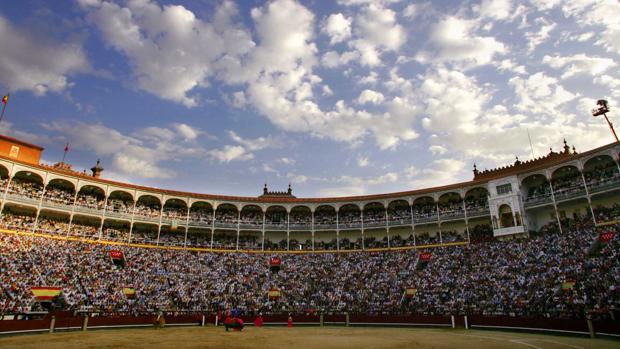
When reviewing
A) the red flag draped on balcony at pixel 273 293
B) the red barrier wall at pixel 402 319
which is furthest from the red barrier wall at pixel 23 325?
the red barrier wall at pixel 402 319

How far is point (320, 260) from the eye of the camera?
46312 mm

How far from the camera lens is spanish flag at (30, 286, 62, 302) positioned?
2919cm

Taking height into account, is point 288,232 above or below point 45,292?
above

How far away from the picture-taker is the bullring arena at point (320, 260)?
25.4 meters

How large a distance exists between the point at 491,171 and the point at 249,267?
110 feet

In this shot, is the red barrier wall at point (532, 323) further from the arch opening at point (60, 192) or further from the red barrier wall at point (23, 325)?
the arch opening at point (60, 192)

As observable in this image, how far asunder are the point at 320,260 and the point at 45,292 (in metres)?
28.3

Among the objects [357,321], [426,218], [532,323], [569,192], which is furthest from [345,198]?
[532,323]

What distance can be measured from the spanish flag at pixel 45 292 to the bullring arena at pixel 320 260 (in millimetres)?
101

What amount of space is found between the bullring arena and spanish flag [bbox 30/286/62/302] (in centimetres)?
10

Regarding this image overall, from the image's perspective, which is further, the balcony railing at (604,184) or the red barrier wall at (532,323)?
the balcony railing at (604,184)

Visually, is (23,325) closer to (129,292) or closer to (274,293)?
(129,292)

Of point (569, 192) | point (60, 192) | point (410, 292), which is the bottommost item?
point (410, 292)

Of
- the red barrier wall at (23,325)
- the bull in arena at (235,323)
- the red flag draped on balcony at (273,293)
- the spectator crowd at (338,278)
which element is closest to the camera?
the red barrier wall at (23,325)
